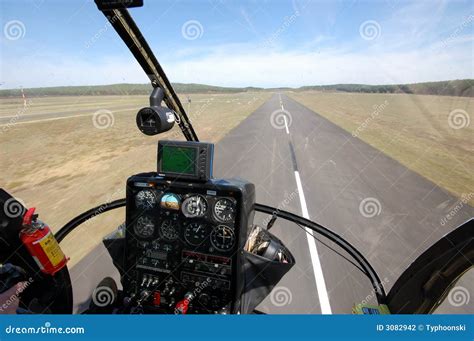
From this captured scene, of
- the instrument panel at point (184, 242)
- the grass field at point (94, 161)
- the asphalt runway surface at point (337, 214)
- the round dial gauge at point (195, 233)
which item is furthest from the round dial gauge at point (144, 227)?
the asphalt runway surface at point (337, 214)

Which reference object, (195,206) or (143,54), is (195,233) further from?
(143,54)

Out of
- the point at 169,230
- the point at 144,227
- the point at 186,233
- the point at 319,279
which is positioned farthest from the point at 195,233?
the point at 319,279

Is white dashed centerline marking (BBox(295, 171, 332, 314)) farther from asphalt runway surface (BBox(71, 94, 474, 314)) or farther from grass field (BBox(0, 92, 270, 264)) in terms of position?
grass field (BBox(0, 92, 270, 264))

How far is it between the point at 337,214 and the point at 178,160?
194 inches

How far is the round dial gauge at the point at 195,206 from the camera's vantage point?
2.53m

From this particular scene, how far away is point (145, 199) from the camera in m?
2.64

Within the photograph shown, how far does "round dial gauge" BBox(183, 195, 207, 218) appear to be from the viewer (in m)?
2.53

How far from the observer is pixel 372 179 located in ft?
30.5

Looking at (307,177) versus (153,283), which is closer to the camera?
(153,283)

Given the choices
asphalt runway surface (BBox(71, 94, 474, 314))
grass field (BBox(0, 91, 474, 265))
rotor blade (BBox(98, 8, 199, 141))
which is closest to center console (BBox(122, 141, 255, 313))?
rotor blade (BBox(98, 8, 199, 141))

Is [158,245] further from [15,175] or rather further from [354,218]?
[15,175]

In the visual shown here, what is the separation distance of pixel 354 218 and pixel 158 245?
4.89 metres

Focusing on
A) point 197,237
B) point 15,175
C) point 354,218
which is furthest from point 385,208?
point 15,175
